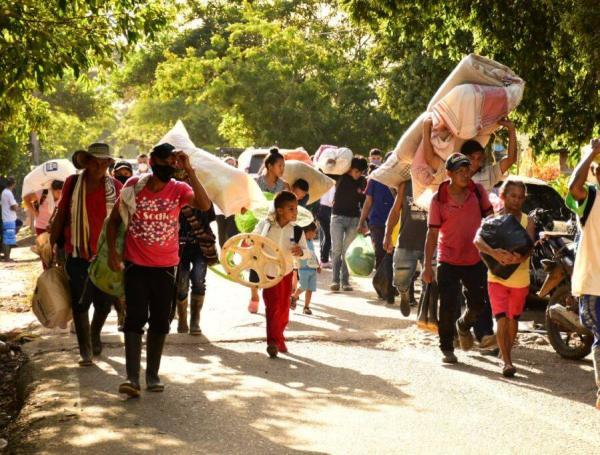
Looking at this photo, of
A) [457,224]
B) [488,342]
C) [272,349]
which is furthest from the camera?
[488,342]

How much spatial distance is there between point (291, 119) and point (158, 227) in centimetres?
3135

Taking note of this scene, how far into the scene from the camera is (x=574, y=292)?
303 inches

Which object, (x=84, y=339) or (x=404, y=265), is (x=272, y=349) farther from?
(x=404, y=265)

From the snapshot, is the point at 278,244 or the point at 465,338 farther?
the point at 278,244

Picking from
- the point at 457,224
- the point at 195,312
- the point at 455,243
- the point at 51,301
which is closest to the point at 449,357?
the point at 455,243

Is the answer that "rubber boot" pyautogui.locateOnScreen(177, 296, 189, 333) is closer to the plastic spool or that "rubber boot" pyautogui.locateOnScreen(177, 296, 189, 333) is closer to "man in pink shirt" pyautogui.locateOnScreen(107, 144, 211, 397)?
the plastic spool

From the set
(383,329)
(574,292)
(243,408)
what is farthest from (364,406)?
(383,329)

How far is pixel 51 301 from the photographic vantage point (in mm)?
9211

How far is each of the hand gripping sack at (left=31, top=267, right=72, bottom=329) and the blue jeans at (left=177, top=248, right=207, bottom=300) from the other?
1784 mm

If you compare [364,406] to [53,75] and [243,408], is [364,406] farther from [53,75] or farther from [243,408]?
[53,75]

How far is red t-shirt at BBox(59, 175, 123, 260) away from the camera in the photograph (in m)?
9.27

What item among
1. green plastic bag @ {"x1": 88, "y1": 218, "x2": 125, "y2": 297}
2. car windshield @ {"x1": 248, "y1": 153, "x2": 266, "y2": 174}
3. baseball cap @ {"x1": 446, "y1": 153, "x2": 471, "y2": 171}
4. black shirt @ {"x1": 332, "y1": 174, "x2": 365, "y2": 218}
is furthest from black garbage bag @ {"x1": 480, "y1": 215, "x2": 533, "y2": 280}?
car windshield @ {"x1": 248, "y1": 153, "x2": 266, "y2": 174}

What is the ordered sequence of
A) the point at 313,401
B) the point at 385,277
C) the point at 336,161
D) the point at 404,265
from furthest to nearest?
the point at 336,161
the point at 385,277
the point at 404,265
the point at 313,401

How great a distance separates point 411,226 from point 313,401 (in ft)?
14.6
